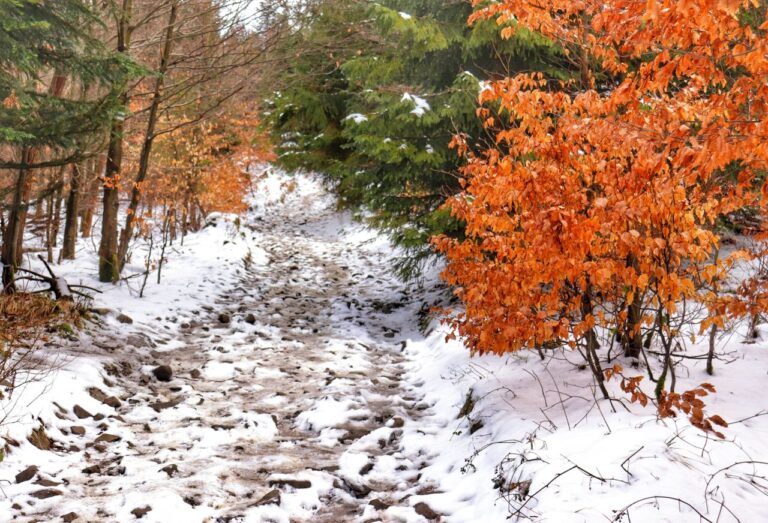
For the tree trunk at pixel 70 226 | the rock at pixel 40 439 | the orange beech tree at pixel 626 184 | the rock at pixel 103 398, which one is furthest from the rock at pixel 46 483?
the tree trunk at pixel 70 226

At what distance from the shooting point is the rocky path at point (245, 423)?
4.50m

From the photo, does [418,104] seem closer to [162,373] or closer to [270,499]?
[162,373]

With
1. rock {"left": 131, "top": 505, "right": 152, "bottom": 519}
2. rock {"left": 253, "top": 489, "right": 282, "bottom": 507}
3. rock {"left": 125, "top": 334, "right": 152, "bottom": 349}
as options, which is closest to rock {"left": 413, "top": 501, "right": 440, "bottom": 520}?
rock {"left": 253, "top": 489, "right": 282, "bottom": 507}

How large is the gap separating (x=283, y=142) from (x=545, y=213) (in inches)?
502

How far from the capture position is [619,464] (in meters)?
3.85

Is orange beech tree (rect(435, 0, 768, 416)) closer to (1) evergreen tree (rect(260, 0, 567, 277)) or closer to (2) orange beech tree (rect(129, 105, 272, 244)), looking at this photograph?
(1) evergreen tree (rect(260, 0, 567, 277))

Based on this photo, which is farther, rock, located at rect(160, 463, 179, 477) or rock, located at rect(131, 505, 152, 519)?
rock, located at rect(160, 463, 179, 477)

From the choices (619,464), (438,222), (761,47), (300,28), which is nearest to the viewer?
(761,47)

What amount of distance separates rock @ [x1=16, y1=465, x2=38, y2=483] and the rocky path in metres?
0.03

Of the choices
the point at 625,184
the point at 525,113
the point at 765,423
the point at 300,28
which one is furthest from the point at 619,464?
the point at 300,28

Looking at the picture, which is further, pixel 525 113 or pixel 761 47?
pixel 525 113

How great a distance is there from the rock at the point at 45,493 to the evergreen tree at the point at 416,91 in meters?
5.57

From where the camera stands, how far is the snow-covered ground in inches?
151

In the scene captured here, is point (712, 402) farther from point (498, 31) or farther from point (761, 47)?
point (498, 31)
